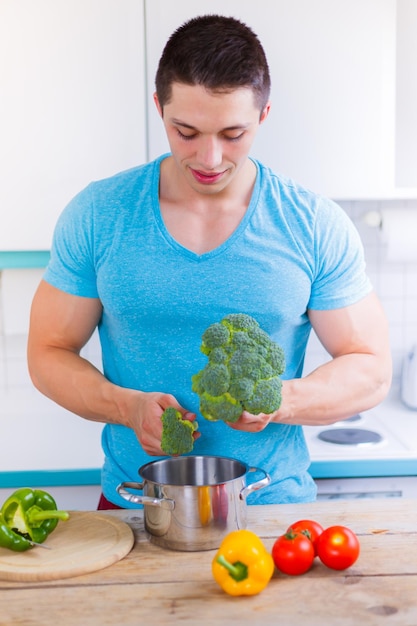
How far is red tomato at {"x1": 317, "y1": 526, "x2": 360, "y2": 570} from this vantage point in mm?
1280

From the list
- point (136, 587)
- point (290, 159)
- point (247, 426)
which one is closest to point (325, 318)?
point (247, 426)

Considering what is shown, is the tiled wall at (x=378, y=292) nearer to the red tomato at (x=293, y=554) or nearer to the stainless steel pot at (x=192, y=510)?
the stainless steel pot at (x=192, y=510)

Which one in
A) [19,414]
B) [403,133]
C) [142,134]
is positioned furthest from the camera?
[19,414]

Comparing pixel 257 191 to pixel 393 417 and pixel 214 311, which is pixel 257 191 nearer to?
pixel 214 311

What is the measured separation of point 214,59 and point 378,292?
1.76m

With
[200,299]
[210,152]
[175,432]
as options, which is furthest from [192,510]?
[210,152]

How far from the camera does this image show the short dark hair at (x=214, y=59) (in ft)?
4.57

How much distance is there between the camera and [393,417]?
2738 mm

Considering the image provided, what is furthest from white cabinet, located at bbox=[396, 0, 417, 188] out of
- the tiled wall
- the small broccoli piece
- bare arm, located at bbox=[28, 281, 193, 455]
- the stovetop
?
the small broccoli piece

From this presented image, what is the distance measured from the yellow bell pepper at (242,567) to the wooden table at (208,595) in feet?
0.07

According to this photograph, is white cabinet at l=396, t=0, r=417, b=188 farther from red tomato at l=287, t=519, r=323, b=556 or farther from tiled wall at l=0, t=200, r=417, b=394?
red tomato at l=287, t=519, r=323, b=556

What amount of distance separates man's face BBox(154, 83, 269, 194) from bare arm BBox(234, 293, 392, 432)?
354mm

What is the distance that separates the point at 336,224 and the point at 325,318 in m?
0.18

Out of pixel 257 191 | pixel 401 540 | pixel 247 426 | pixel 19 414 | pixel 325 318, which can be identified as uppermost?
pixel 257 191
